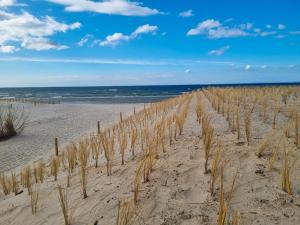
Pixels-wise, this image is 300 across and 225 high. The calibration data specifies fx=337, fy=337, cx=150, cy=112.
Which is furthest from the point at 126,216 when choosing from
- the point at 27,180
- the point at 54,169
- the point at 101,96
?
the point at 101,96

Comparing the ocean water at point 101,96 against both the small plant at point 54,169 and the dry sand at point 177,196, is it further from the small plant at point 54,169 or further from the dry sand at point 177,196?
the dry sand at point 177,196

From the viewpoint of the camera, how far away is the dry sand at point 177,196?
328 cm

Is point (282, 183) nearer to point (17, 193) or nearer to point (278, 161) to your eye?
point (278, 161)

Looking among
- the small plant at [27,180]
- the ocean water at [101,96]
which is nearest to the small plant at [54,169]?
the small plant at [27,180]

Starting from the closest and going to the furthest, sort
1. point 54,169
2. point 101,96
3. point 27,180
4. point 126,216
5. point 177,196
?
1. point 126,216
2. point 177,196
3. point 27,180
4. point 54,169
5. point 101,96

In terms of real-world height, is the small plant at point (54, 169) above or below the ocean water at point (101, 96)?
above

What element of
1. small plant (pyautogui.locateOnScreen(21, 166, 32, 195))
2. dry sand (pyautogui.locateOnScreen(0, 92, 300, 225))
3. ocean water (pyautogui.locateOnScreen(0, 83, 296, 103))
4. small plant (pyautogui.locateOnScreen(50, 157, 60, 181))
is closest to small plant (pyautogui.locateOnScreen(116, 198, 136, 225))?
dry sand (pyautogui.locateOnScreen(0, 92, 300, 225))

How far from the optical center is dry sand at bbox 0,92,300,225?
10.8 feet

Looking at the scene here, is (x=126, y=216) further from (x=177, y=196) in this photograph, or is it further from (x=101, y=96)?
(x=101, y=96)

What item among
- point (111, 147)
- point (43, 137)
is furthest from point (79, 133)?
point (111, 147)

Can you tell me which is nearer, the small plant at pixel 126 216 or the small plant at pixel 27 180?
the small plant at pixel 126 216

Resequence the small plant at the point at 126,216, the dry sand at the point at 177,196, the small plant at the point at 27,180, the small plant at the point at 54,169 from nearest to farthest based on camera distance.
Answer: the small plant at the point at 126,216 < the dry sand at the point at 177,196 < the small plant at the point at 27,180 < the small plant at the point at 54,169

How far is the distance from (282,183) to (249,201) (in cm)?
46

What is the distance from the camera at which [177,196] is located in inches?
148
